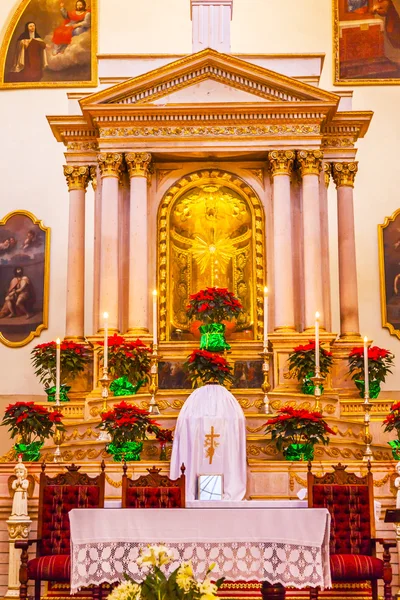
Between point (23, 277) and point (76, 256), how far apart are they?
449 centimetres

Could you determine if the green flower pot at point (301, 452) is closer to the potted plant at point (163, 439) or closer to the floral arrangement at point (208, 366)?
the floral arrangement at point (208, 366)

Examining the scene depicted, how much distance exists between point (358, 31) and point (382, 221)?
4.29 m

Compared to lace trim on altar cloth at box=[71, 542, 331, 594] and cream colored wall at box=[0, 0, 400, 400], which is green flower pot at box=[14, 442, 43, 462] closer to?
lace trim on altar cloth at box=[71, 542, 331, 594]

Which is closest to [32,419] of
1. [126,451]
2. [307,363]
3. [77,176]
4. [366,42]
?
[126,451]

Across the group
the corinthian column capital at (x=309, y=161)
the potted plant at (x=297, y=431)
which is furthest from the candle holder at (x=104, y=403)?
the corinthian column capital at (x=309, y=161)

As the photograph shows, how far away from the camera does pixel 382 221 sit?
22266 mm

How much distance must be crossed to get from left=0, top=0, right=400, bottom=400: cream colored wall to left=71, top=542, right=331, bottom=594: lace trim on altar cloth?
13.1m

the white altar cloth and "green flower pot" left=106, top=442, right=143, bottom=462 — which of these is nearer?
the white altar cloth

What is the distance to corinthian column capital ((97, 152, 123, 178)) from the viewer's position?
17297 mm

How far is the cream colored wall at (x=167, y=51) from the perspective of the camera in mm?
22031

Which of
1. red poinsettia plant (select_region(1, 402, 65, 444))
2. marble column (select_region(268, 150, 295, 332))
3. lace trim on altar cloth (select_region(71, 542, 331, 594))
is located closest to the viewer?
lace trim on altar cloth (select_region(71, 542, 331, 594))

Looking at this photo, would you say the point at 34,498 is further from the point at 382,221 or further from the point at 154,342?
the point at 382,221

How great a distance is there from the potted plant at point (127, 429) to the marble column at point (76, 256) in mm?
5202

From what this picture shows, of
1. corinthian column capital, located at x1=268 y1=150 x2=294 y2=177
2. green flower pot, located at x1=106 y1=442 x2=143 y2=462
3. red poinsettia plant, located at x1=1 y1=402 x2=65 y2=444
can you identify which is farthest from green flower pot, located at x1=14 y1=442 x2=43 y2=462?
corinthian column capital, located at x1=268 y1=150 x2=294 y2=177
